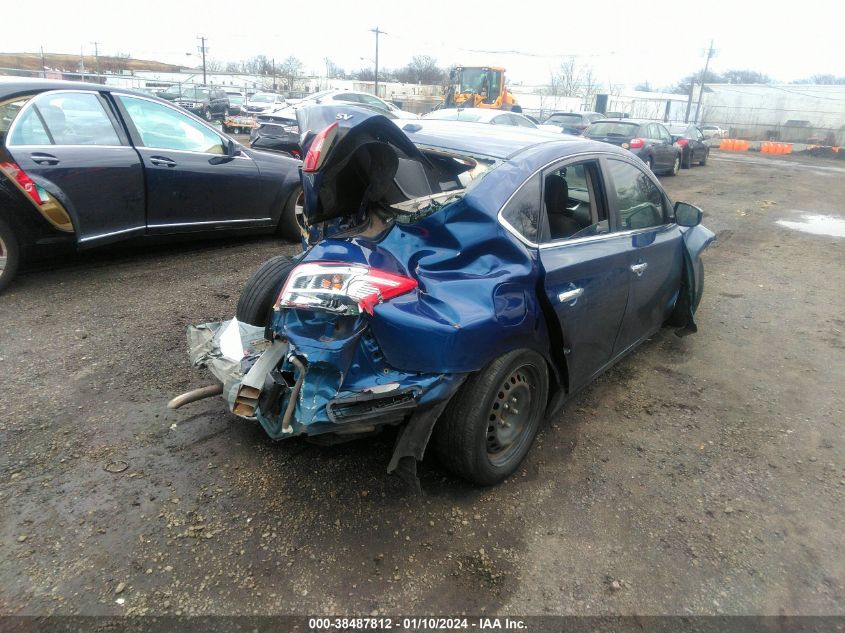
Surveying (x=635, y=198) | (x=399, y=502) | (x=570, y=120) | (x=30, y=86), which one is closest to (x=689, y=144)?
(x=570, y=120)

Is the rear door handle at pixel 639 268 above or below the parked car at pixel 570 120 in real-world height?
A: below

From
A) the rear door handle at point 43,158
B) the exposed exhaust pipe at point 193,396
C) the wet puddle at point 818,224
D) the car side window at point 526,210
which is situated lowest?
the wet puddle at point 818,224

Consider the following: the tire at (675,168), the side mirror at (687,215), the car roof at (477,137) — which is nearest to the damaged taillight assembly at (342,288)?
the car roof at (477,137)

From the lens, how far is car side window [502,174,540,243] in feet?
9.11

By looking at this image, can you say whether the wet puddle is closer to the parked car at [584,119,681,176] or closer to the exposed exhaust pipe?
the parked car at [584,119,681,176]

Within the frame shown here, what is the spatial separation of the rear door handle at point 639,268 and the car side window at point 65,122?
472 cm

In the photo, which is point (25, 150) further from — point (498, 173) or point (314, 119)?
point (498, 173)

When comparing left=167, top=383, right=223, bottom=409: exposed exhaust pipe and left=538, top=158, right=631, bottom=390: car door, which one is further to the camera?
left=538, top=158, right=631, bottom=390: car door

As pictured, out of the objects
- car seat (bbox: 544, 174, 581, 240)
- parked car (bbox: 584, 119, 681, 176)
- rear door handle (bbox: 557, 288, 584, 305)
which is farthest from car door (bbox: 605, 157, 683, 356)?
parked car (bbox: 584, 119, 681, 176)

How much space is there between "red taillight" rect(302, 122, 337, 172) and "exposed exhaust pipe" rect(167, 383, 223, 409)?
48.8 inches

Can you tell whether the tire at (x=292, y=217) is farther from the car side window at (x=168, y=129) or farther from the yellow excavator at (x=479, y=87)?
the yellow excavator at (x=479, y=87)

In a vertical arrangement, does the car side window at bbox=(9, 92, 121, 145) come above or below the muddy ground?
above

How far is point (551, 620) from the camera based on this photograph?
2.12 m

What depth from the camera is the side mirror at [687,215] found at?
4.16 metres
